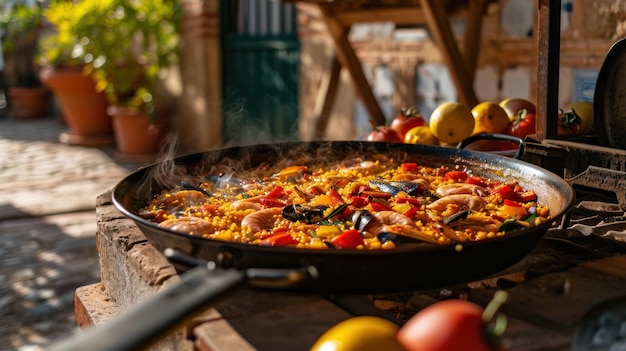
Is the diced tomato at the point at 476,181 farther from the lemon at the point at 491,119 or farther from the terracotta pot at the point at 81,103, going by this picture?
the terracotta pot at the point at 81,103

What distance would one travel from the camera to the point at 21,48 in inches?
517

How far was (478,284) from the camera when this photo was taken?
1836 mm

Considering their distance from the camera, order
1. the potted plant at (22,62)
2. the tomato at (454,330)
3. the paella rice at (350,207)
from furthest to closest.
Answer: the potted plant at (22,62)
the paella rice at (350,207)
the tomato at (454,330)

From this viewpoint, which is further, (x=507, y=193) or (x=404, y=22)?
(x=404, y=22)

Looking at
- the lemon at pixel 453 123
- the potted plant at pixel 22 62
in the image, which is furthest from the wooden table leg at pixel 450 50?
the potted plant at pixel 22 62

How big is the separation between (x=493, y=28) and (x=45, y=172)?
195 inches

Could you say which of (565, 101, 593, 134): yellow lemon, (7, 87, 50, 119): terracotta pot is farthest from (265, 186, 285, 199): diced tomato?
(7, 87, 50, 119): terracotta pot

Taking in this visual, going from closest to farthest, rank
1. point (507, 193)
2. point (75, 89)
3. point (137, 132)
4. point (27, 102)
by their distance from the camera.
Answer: point (507, 193) → point (137, 132) → point (75, 89) → point (27, 102)

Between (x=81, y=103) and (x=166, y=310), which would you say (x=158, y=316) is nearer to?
(x=166, y=310)

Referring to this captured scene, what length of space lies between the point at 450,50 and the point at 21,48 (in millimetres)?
11274

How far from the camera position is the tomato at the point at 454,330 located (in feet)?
3.44

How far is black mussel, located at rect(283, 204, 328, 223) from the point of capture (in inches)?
73.5

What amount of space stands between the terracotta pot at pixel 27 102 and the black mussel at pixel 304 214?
12046 mm

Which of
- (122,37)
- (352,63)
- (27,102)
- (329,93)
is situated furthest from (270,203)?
(27,102)
